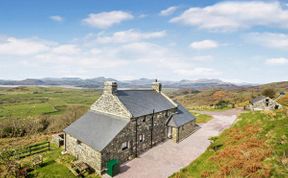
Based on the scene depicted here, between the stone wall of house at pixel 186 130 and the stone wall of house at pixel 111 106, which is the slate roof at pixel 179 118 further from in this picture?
the stone wall of house at pixel 111 106

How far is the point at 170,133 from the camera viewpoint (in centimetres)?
3228

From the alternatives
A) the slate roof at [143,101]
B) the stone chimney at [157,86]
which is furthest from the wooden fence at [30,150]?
the stone chimney at [157,86]

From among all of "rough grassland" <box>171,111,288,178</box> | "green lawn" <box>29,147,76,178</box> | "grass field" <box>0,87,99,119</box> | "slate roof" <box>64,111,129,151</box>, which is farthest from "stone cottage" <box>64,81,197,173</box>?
"grass field" <box>0,87,99,119</box>

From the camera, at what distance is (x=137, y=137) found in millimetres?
25734

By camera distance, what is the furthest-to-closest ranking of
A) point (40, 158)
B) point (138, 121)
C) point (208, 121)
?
point (208, 121)
point (138, 121)
point (40, 158)

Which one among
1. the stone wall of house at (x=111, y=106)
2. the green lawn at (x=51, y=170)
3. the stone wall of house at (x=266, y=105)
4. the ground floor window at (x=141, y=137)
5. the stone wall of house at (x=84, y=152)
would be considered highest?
the stone wall of house at (x=111, y=106)

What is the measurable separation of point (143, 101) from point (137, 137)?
6.46 metres

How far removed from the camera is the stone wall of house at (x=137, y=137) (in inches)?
870

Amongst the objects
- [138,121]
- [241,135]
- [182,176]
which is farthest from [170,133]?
[182,176]

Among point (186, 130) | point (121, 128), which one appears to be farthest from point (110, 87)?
point (186, 130)

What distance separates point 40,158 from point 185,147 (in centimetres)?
1948

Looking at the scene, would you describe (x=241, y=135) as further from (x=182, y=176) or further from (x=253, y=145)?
(x=182, y=176)

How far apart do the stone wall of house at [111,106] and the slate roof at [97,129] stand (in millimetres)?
623

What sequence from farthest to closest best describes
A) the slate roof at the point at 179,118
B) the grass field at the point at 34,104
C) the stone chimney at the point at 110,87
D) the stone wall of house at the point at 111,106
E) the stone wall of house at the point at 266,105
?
the grass field at the point at 34,104 < the stone wall of house at the point at 266,105 < the slate roof at the point at 179,118 < the stone chimney at the point at 110,87 < the stone wall of house at the point at 111,106
